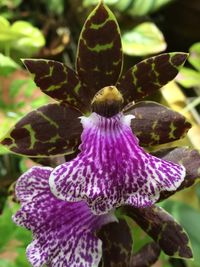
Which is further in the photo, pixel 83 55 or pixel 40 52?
pixel 40 52

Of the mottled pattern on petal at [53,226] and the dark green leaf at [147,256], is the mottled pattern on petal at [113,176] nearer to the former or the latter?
the mottled pattern on petal at [53,226]

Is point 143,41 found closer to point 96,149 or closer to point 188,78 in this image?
point 188,78

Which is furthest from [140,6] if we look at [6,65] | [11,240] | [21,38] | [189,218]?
[11,240]

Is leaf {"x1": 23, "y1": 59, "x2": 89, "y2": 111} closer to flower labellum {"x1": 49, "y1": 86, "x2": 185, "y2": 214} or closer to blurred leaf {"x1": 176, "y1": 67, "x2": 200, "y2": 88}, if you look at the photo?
flower labellum {"x1": 49, "y1": 86, "x2": 185, "y2": 214}

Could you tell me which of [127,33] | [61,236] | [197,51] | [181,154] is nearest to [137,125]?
[181,154]

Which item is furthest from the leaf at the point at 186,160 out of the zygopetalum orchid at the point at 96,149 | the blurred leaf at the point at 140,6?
the blurred leaf at the point at 140,6

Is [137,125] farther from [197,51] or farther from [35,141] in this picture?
[197,51]

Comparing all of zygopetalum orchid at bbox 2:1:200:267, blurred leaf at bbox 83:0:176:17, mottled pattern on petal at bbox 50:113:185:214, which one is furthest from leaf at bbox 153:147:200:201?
blurred leaf at bbox 83:0:176:17

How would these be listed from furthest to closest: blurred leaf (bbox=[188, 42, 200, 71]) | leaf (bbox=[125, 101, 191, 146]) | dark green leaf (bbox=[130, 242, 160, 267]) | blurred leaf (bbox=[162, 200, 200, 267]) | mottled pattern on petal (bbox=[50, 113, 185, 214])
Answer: blurred leaf (bbox=[188, 42, 200, 71]) < blurred leaf (bbox=[162, 200, 200, 267]) < dark green leaf (bbox=[130, 242, 160, 267]) < leaf (bbox=[125, 101, 191, 146]) < mottled pattern on petal (bbox=[50, 113, 185, 214])
